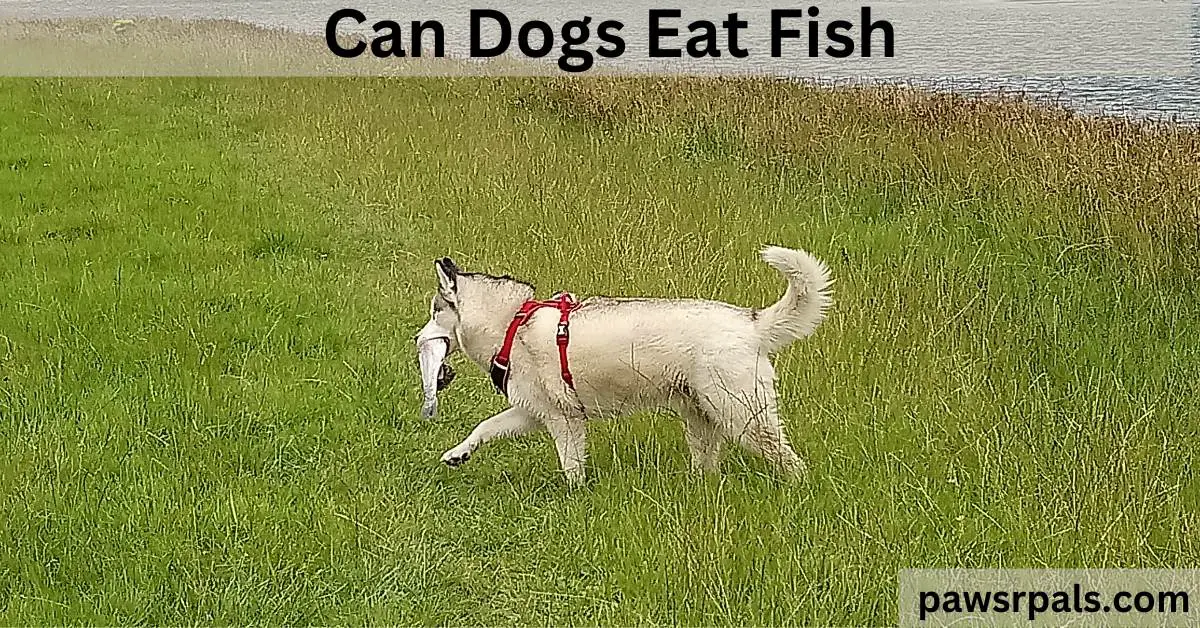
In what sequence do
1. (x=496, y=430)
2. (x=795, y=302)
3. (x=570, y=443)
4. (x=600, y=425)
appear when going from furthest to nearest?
(x=600, y=425)
(x=496, y=430)
(x=570, y=443)
(x=795, y=302)

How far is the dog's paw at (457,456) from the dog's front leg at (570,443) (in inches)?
13.6

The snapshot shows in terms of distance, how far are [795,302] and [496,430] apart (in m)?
1.20

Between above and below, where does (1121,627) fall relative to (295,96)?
below

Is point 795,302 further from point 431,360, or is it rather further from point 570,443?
point 431,360

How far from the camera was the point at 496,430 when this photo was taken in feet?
14.8

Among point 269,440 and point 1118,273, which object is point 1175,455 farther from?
point 269,440

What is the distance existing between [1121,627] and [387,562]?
7.21 feet

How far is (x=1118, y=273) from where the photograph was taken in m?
6.48

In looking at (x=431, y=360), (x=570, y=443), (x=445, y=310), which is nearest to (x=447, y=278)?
(x=445, y=310)

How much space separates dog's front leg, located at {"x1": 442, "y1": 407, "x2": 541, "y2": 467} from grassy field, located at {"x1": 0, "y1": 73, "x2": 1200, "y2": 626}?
0.14m

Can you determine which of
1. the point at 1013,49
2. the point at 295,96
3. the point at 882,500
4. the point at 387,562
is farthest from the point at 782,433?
the point at 295,96

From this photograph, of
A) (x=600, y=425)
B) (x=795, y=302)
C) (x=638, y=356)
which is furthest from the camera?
(x=600, y=425)

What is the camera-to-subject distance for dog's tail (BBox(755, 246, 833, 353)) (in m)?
4.02

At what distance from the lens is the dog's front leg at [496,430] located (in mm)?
4484
